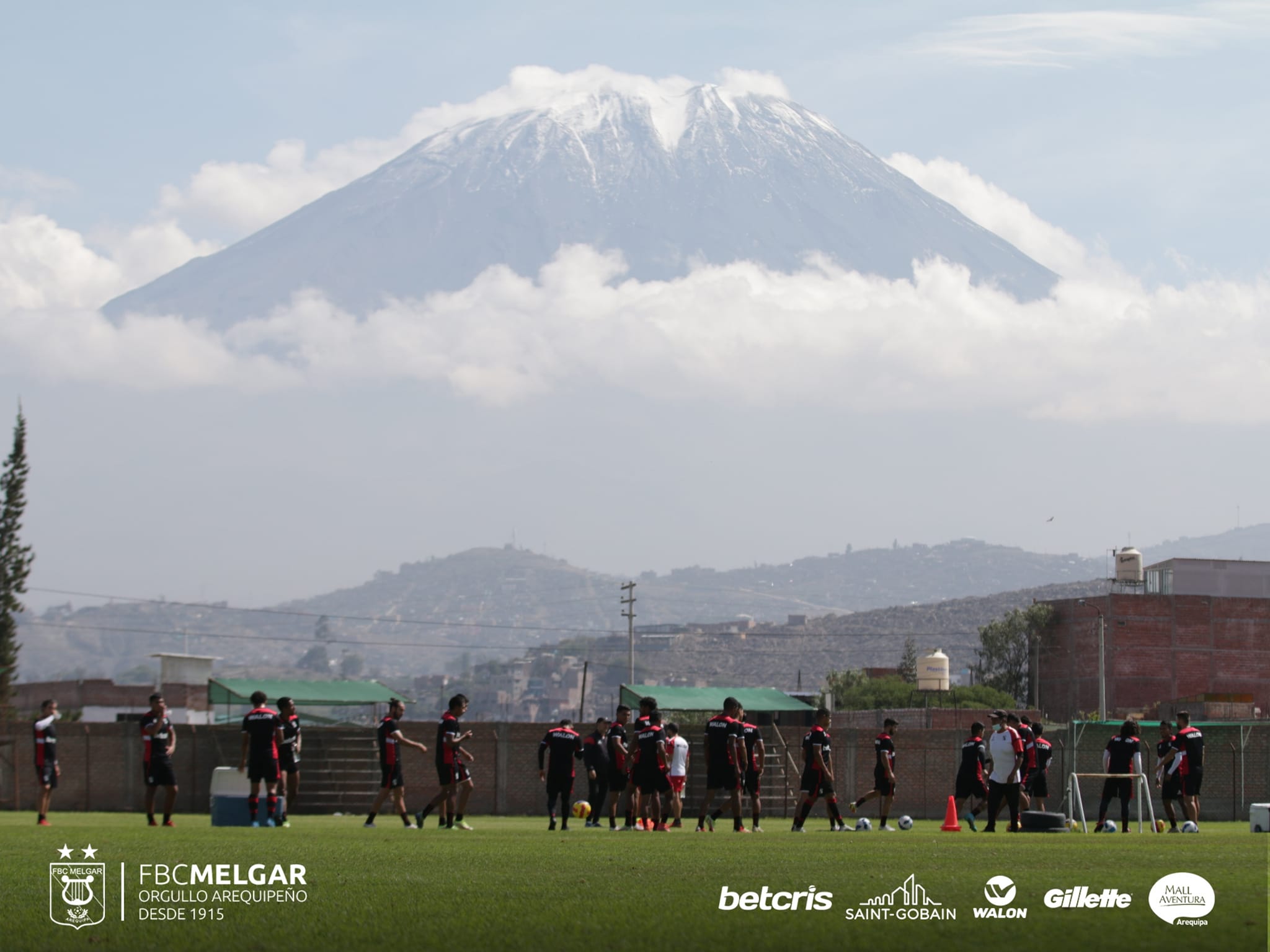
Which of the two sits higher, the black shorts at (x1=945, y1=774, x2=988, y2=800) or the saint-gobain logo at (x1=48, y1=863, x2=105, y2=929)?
the saint-gobain logo at (x1=48, y1=863, x2=105, y2=929)

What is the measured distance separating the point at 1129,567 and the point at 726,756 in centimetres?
7874

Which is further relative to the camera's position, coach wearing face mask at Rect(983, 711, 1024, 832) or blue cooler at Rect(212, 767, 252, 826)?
coach wearing face mask at Rect(983, 711, 1024, 832)

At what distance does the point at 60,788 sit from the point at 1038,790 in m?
21.0

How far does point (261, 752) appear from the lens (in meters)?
19.2

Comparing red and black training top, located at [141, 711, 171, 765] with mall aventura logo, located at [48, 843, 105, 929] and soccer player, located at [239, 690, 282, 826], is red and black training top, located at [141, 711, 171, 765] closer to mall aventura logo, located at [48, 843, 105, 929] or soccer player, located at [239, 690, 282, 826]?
soccer player, located at [239, 690, 282, 826]

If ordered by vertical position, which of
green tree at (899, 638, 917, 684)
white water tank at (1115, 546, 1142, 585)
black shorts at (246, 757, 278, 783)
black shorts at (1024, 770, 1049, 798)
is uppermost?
white water tank at (1115, 546, 1142, 585)

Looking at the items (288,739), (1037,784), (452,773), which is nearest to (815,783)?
(452,773)

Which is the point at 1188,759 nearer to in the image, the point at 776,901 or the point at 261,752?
the point at 261,752

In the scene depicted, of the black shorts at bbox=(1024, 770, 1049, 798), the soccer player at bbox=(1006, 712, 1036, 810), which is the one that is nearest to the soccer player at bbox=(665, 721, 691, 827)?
the soccer player at bbox=(1006, 712, 1036, 810)

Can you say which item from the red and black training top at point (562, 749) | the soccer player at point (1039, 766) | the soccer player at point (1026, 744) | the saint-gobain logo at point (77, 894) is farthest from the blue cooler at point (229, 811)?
the soccer player at point (1039, 766)

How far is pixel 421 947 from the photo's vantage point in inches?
314

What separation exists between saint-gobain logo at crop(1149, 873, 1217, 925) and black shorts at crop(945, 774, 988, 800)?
44.3 ft

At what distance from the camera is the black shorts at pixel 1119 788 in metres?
21.8

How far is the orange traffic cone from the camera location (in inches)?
878
